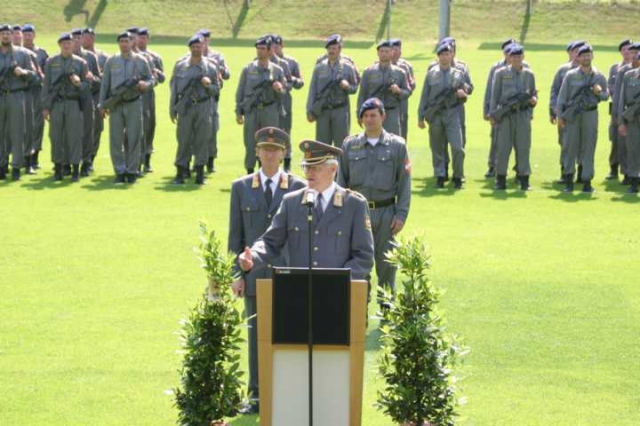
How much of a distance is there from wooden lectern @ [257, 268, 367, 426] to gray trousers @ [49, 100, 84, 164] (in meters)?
13.0

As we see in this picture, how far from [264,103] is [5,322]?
889 centimetres

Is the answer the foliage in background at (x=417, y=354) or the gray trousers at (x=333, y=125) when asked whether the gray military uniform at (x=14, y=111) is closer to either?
the gray trousers at (x=333, y=125)

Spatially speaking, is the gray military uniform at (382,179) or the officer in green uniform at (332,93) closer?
the gray military uniform at (382,179)

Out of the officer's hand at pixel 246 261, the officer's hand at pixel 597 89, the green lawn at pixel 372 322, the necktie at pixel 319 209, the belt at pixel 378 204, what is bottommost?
the green lawn at pixel 372 322

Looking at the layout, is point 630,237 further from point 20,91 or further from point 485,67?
point 485,67

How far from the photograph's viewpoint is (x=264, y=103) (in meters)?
19.8

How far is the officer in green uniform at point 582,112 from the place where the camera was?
741 inches

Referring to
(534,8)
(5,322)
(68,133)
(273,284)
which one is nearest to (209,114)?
(68,133)

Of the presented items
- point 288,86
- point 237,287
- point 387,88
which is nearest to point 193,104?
point 288,86

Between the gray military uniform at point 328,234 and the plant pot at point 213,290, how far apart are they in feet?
3.28

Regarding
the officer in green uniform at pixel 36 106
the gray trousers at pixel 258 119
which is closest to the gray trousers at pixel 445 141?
the gray trousers at pixel 258 119

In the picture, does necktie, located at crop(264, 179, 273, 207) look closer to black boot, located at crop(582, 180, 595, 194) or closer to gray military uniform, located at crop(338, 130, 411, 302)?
gray military uniform, located at crop(338, 130, 411, 302)

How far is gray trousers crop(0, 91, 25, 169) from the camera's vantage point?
65.1ft

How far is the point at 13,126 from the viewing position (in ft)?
65.0
